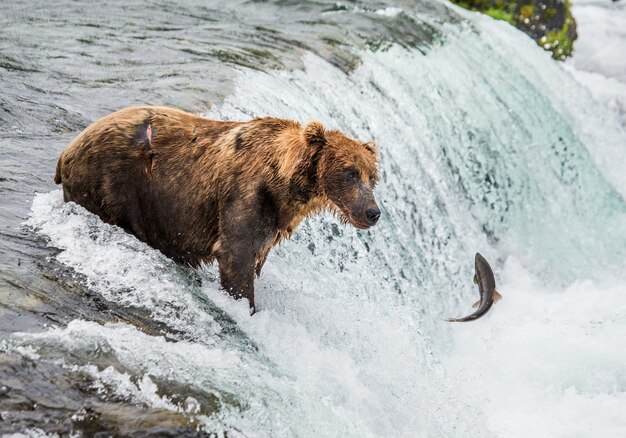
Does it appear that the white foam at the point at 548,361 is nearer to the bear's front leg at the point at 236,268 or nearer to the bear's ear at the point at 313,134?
the bear's front leg at the point at 236,268

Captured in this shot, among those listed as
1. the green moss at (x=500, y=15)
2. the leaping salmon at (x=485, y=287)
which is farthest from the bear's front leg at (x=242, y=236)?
the green moss at (x=500, y=15)

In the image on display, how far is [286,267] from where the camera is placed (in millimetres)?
5645

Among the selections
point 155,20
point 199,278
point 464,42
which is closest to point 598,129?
point 464,42

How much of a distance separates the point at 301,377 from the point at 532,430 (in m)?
2.21

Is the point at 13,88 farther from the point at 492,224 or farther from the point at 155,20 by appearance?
the point at 492,224

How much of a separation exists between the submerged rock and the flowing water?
2.64m

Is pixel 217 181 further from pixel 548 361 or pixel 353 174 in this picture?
pixel 548 361

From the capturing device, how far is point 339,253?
21.1 feet

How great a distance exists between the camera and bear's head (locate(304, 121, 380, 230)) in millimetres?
4684

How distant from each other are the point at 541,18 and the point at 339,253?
1088 centimetres

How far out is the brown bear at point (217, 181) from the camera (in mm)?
4695

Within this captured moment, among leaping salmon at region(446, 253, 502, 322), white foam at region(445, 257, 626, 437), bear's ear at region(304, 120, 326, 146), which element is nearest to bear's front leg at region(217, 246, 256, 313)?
bear's ear at region(304, 120, 326, 146)

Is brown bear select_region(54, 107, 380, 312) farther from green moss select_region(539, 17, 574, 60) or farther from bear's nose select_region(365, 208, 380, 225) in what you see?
green moss select_region(539, 17, 574, 60)

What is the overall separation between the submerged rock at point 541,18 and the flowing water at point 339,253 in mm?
2639
